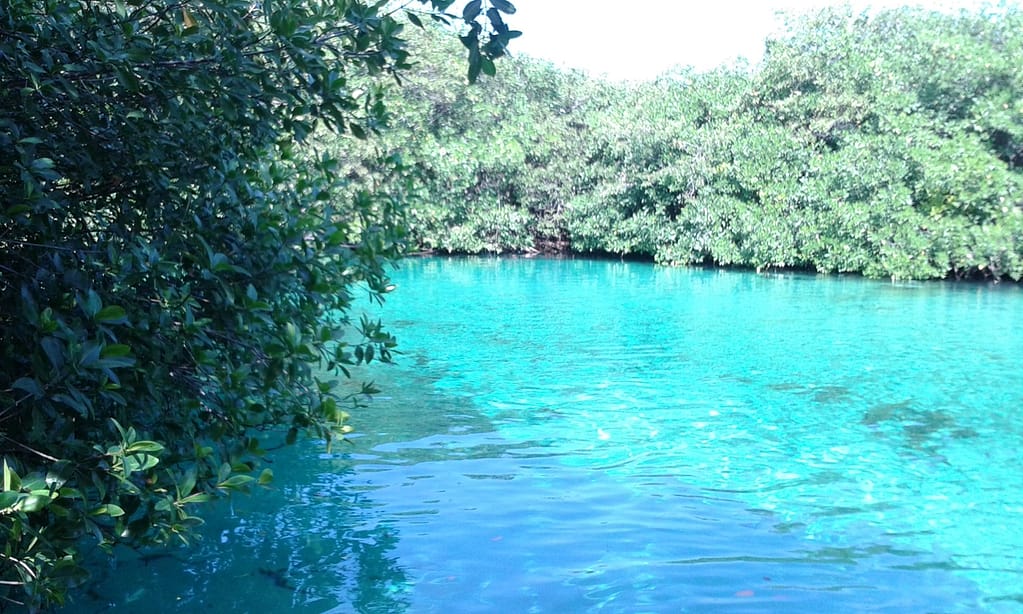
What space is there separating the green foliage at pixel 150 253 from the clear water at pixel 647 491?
1.49 metres

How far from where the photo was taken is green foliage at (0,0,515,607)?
2756 mm

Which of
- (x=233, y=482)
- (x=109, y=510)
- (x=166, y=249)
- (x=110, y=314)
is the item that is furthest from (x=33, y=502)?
(x=166, y=249)

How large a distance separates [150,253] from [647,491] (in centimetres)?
438

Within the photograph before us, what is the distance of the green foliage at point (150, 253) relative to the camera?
276cm

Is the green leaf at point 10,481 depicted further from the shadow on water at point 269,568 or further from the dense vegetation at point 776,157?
the dense vegetation at point 776,157

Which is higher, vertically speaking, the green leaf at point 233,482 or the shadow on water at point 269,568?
the green leaf at point 233,482

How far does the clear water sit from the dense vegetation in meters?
7.82

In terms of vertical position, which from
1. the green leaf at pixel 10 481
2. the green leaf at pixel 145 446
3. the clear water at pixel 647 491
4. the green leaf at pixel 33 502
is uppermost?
the green leaf at pixel 145 446

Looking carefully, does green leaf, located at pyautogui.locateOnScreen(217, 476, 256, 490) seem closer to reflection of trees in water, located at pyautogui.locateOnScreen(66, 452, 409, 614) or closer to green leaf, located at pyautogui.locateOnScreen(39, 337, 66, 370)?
green leaf, located at pyautogui.locateOnScreen(39, 337, 66, 370)

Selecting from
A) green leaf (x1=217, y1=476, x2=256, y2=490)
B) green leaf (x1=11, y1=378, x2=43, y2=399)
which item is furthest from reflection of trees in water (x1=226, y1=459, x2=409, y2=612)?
green leaf (x1=11, y1=378, x2=43, y2=399)

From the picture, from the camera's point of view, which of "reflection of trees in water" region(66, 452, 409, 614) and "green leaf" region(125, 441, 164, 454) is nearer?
"green leaf" region(125, 441, 164, 454)

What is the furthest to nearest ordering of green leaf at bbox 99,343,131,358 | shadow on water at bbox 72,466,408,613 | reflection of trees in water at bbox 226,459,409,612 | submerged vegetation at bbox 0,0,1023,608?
reflection of trees in water at bbox 226,459,409,612, shadow on water at bbox 72,466,408,613, submerged vegetation at bbox 0,0,1023,608, green leaf at bbox 99,343,131,358

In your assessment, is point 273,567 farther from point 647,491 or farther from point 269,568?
point 647,491

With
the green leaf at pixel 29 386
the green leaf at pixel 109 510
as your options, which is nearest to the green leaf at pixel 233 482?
the green leaf at pixel 109 510
